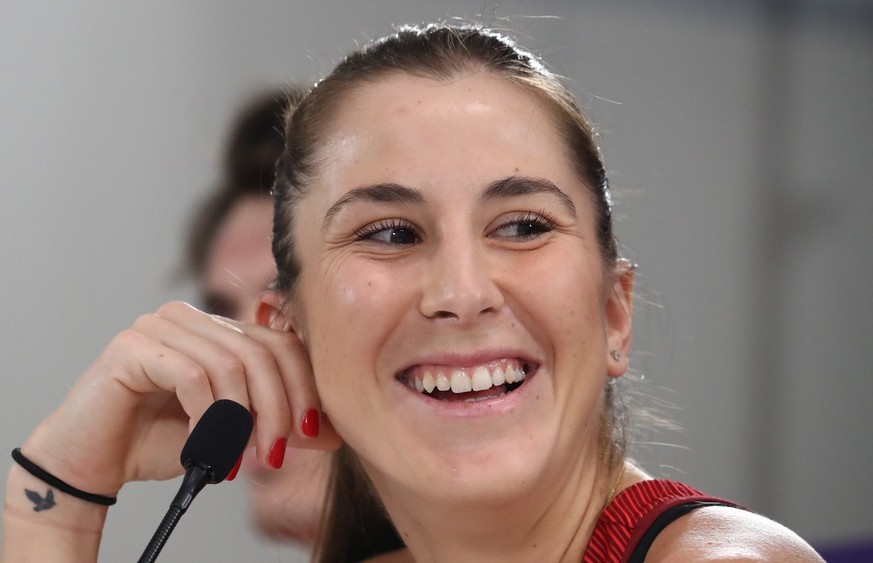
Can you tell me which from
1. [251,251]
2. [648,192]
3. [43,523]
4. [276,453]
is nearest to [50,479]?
[43,523]

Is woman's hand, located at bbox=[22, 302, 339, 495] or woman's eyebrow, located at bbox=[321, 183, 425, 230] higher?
woman's eyebrow, located at bbox=[321, 183, 425, 230]

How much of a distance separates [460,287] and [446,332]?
0.07 m

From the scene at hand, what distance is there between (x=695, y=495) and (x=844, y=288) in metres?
2.96

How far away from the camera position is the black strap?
124 centimetres

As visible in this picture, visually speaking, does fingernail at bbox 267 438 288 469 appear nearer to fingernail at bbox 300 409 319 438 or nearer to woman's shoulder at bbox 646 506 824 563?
fingernail at bbox 300 409 319 438

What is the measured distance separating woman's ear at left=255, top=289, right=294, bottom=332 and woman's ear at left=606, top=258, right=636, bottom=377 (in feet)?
1.51

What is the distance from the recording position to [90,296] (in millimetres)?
2934

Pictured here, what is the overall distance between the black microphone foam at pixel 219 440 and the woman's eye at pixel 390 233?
0.27m

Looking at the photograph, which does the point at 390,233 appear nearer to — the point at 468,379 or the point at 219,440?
the point at 468,379

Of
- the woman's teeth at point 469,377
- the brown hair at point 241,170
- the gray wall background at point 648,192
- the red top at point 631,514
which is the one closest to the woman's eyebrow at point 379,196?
the woman's teeth at point 469,377

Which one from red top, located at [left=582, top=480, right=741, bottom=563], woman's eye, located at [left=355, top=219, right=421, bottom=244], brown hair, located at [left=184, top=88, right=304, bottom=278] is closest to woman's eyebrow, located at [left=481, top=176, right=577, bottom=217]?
woman's eye, located at [left=355, top=219, right=421, bottom=244]

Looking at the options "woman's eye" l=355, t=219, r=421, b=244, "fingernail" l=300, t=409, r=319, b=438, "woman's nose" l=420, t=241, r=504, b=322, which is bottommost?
"fingernail" l=300, t=409, r=319, b=438

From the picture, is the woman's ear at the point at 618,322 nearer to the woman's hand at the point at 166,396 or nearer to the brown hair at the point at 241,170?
the woman's hand at the point at 166,396

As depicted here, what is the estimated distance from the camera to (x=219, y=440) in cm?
129
